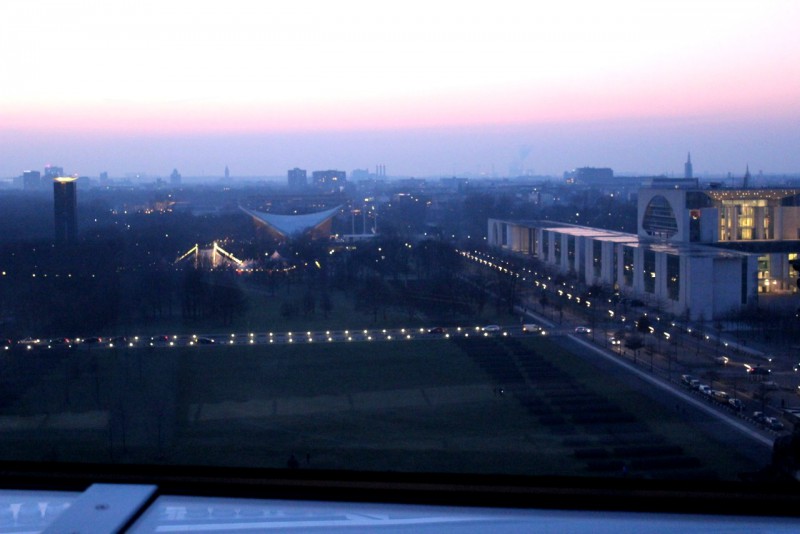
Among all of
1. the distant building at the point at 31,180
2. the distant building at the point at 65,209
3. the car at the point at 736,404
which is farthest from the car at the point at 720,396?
the distant building at the point at 31,180

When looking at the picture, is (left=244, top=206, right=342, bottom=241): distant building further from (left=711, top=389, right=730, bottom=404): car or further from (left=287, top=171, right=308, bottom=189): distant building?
(left=711, top=389, right=730, bottom=404): car

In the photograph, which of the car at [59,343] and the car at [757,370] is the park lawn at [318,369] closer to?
the car at [59,343]

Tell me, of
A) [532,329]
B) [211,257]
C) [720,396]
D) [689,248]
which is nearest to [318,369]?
[532,329]

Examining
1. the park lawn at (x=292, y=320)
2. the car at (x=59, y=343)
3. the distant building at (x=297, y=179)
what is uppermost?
the distant building at (x=297, y=179)

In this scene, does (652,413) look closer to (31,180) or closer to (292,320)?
(292,320)

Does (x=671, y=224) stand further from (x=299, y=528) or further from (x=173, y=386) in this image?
(x=299, y=528)

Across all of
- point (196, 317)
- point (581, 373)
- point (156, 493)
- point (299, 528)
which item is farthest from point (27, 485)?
point (196, 317)
